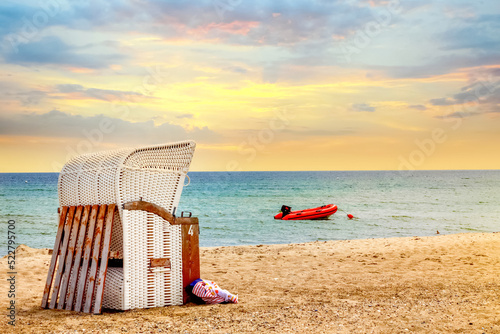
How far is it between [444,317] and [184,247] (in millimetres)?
3694

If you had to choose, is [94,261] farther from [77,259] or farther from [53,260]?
[53,260]

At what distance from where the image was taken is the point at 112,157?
6867mm

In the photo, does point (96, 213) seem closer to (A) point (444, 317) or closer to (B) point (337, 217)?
(A) point (444, 317)

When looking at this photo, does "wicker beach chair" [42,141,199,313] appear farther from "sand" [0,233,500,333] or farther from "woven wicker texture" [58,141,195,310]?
"sand" [0,233,500,333]

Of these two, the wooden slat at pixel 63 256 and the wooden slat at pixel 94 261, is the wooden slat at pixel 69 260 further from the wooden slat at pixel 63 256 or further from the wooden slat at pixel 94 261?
the wooden slat at pixel 94 261

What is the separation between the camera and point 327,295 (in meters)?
7.93

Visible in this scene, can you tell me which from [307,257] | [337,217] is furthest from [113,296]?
[337,217]

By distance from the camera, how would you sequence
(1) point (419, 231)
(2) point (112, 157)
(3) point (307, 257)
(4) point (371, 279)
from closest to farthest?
(2) point (112, 157) < (4) point (371, 279) < (3) point (307, 257) < (1) point (419, 231)

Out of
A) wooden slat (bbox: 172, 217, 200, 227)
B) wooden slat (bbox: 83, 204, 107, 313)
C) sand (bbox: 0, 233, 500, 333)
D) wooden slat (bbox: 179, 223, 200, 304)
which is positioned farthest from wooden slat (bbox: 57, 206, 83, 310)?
wooden slat (bbox: 179, 223, 200, 304)

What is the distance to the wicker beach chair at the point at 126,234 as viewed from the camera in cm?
671

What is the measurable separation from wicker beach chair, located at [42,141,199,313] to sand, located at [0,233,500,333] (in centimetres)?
33

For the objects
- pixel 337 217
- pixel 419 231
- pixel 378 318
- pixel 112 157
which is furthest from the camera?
pixel 337 217

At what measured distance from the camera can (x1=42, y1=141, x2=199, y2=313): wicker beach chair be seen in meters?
6.71

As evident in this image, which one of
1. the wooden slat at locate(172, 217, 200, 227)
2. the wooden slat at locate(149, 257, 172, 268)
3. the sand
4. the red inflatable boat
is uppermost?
the wooden slat at locate(172, 217, 200, 227)
